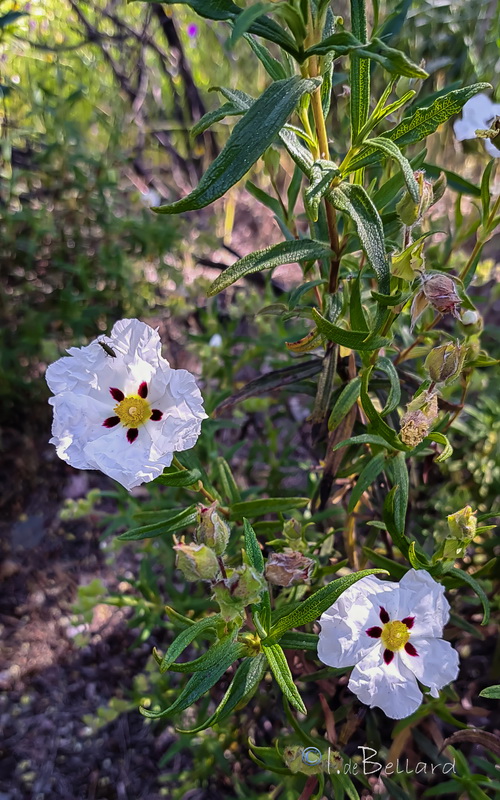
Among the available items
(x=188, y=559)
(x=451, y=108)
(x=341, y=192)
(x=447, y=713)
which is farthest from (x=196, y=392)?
(x=447, y=713)

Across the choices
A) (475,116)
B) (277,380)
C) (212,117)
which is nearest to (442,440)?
(277,380)

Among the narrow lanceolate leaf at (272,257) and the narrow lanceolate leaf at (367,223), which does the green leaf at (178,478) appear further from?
the narrow lanceolate leaf at (367,223)

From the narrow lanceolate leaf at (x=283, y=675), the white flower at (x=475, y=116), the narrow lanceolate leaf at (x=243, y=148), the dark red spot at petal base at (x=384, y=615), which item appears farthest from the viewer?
the white flower at (x=475, y=116)

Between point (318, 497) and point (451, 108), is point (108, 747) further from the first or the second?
point (451, 108)

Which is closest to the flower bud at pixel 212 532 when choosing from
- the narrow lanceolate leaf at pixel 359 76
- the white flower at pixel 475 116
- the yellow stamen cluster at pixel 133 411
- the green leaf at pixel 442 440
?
the yellow stamen cluster at pixel 133 411

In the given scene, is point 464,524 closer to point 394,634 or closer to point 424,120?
point 394,634
